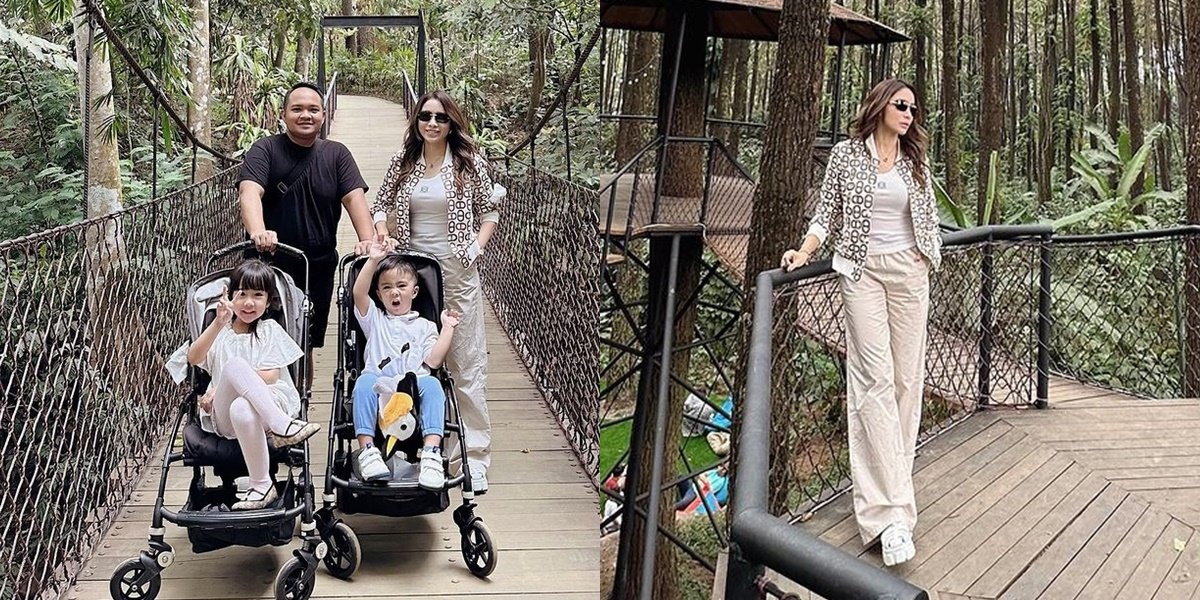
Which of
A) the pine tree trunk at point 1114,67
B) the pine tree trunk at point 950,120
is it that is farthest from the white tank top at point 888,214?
the pine tree trunk at point 1114,67

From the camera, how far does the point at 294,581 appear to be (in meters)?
1.87

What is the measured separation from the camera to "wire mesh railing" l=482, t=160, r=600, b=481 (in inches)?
112

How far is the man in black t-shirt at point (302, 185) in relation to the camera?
234 centimetres

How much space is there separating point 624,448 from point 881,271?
500 centimetres

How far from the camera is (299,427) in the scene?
1976 mm

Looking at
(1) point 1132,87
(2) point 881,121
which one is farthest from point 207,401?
(1) point 1132,87

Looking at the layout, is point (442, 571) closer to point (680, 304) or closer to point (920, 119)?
point (920, 119)

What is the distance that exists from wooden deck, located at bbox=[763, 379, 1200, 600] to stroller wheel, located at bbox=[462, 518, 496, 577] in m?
0.89

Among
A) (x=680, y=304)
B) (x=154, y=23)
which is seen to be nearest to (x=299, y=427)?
(x=680, y=304)

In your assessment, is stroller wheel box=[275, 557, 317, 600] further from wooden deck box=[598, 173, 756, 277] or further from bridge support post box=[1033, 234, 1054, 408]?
bridge support post box=[1033, 234, 1054, 408]

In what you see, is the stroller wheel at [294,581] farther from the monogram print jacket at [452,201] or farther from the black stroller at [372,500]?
the monogram print jacket at [452,201]

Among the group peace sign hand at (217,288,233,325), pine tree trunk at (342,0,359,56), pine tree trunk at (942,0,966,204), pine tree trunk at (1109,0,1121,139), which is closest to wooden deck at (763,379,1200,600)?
peace sign hand at (217,288,233,325)

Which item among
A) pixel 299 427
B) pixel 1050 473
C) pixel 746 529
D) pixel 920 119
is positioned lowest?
pixel 1050 473

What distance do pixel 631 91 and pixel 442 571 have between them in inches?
197
